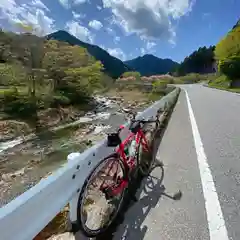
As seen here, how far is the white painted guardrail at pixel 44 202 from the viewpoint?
4.70 ft

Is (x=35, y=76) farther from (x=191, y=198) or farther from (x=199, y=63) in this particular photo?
(x=199, y=63)

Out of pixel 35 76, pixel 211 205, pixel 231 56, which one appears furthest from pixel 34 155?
pixel 231 56

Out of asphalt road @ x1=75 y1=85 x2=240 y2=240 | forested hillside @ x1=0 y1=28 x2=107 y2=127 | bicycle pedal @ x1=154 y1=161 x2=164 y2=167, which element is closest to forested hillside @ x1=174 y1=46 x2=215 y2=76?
forested hillside @ x1=0 y1=28 x2=107 y2=127

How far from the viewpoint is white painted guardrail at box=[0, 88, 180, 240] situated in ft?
4.70

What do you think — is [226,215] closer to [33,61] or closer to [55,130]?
[55,130]

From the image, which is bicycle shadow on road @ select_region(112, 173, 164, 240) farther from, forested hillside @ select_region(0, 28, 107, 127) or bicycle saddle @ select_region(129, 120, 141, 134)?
forested hillside @ select_region(0, 28, 107, 127)

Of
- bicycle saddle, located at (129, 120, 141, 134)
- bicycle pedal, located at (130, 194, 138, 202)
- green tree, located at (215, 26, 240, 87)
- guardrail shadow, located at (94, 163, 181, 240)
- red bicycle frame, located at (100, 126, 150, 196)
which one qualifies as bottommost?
bicycle pedal, located at (130, 194, 138, 202)

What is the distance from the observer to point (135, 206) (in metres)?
3.14

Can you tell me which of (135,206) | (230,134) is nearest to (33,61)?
(230,134)

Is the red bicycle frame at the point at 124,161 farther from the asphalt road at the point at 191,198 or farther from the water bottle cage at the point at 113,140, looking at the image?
the asphalt road at the point at 191,198

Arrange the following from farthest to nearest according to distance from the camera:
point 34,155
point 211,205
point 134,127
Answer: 1. point 34,155
2. point 134,127
3. point 211,205

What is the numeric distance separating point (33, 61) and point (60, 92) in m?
5.86

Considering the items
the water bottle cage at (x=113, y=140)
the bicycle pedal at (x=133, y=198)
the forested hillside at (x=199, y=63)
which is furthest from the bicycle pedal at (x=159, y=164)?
the forested hillside at (x=199, y=63)

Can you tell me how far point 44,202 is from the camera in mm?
1806
